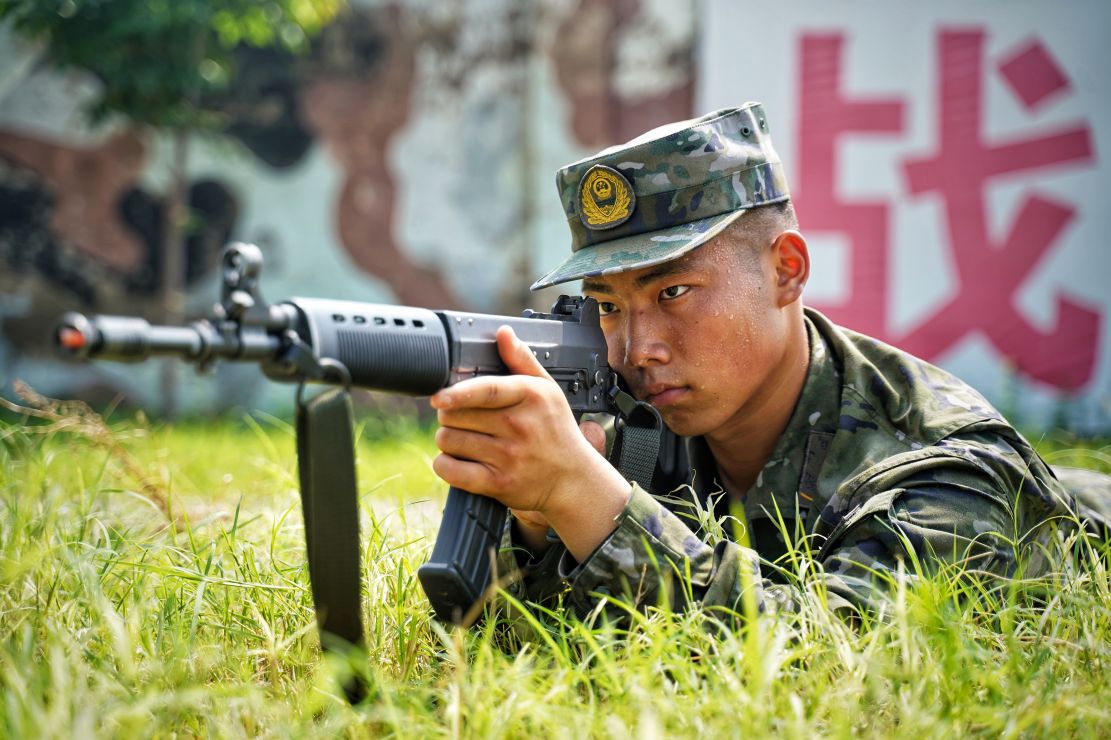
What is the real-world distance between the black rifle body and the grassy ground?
0.19 metres

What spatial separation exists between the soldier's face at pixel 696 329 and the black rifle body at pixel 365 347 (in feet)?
0.92

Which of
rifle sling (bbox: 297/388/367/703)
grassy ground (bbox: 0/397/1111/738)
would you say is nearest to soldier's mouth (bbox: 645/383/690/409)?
grassy ground (bbox: 0/397/1111/738)

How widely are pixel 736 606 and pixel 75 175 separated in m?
7.69

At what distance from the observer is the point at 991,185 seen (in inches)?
297

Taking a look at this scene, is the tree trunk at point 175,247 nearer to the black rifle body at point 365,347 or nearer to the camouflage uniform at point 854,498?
the camouflage uniform at point 854,498

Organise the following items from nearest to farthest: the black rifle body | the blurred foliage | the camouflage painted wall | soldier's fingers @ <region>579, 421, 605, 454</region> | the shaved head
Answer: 1. the black rifle body
2. soldier's fingers @ <region>579, 421, 605, 454</region>
3. the shaved head
4. the blurred foliage
5. the camouflage painted wall

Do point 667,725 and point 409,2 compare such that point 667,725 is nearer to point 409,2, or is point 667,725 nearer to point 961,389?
point 961,389

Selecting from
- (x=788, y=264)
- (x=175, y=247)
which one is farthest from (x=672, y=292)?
(x=175, y=247)

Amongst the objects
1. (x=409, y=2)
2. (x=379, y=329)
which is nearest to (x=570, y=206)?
(x=379, y=329)

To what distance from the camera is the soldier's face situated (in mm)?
2334

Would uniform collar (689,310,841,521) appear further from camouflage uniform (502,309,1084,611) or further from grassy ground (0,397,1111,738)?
grassy ground (0,397,1111,738)

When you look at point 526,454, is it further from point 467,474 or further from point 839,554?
point 839,554

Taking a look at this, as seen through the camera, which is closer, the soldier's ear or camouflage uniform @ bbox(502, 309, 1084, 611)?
camouflage uniform @ bbox(502, 309, 1084, 611)

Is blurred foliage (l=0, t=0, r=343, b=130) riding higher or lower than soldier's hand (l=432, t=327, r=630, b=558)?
higher
